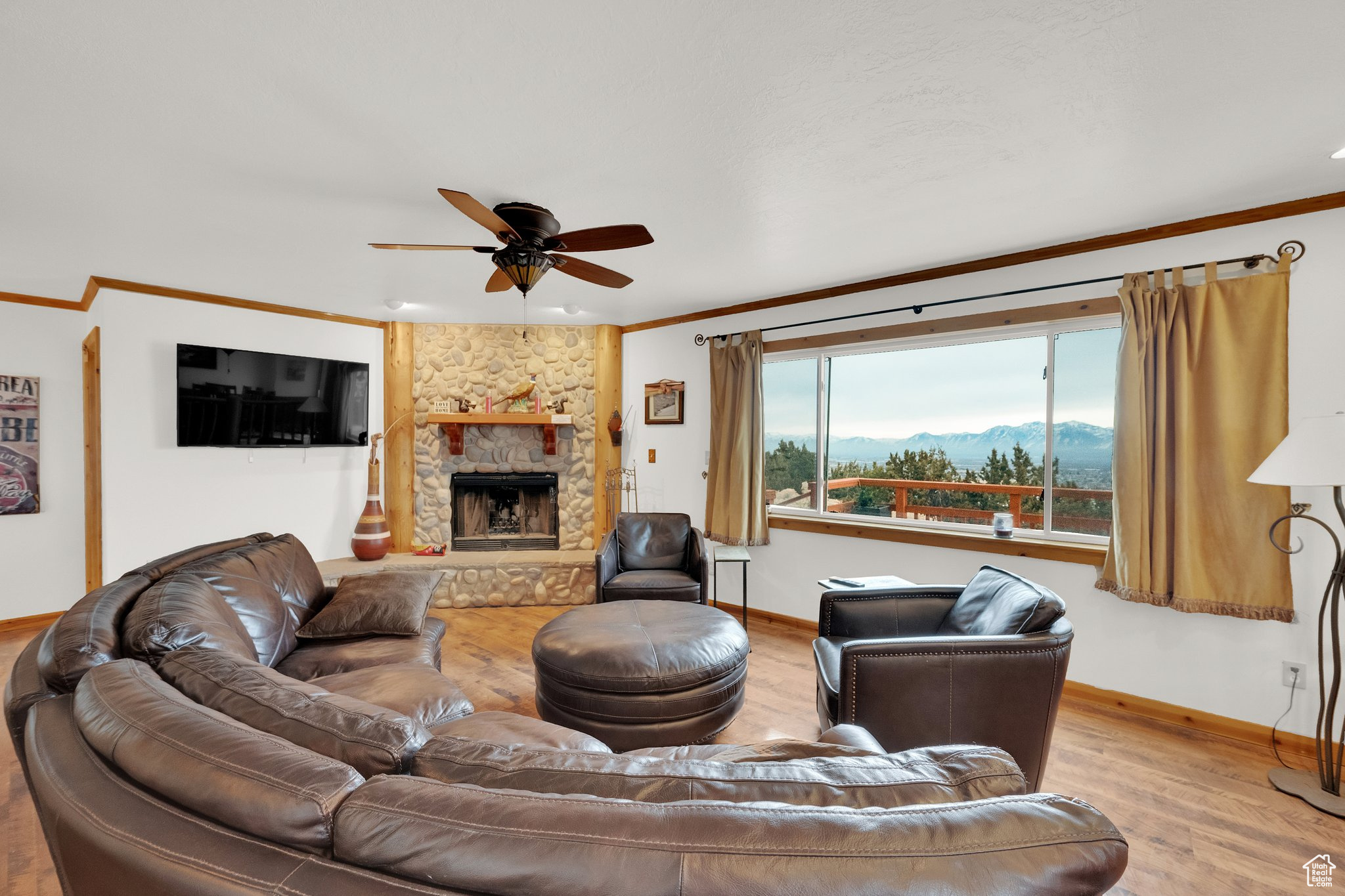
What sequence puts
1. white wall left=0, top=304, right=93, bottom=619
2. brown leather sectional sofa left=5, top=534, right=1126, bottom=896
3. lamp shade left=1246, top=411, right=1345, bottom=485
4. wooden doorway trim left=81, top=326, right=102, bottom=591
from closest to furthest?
1. brown leather sectional sofa left=5, top=534, right=1126, bottom=896
2. lamp shade left=1246, top=411, right=1345, bottom=485
3. wooden doorway trim left=81, top=326, right=102, bottom=591
4. white wall left=0, top=304, right=93, bottom=619

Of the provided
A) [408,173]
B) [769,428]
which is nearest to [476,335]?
[769,428]

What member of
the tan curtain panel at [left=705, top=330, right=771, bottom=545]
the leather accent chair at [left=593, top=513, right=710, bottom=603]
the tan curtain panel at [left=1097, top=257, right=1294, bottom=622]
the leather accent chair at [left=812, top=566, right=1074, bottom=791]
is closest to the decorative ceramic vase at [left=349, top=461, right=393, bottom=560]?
the leather accent chair at [left=593, top=513, right=710, bottom=603]

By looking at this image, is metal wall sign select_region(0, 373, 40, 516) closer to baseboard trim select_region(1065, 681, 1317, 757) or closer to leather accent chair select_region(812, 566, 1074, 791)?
leather accent chair select_region(812, 566, 1074, 791)

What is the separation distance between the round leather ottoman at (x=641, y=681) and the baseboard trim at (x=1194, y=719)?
201 centimetres

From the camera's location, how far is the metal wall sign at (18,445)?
4246mm

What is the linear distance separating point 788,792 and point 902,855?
0.70ft

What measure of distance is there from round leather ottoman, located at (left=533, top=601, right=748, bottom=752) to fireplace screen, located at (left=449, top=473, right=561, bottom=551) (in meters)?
2.80

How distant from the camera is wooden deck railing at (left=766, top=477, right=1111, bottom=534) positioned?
128 inches

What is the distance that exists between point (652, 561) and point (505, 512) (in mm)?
1974

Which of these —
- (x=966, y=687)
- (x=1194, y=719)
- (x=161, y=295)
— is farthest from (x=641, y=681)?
(x=161, y=295)

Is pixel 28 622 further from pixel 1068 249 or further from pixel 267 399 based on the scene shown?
pixel 1068 249

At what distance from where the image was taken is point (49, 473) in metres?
4.45

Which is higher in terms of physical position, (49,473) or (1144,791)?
(49,473)

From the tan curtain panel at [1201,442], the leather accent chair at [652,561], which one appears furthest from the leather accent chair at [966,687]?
the leather accent chair at [652,561]
